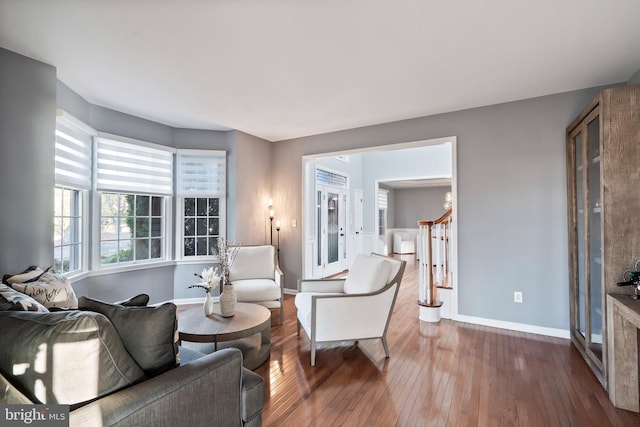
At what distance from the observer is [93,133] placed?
373cm

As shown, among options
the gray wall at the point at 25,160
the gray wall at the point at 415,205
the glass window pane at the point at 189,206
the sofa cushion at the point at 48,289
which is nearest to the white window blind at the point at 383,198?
the gray wall at the point at 415,205

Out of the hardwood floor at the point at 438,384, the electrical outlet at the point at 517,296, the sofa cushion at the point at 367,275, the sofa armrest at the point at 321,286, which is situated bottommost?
the hardwood floor at the point at 438,384

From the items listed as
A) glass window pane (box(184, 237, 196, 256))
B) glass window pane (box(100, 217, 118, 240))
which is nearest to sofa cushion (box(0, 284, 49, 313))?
glass window pane (box(100, 217, 118, 240))

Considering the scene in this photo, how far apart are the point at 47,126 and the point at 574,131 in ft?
16.0

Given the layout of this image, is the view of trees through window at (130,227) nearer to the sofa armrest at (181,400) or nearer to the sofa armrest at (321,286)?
the sofa armrest at (321,286)

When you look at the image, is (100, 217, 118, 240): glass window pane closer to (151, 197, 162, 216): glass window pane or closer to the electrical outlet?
(151, 197, 162, 216): glass window pane

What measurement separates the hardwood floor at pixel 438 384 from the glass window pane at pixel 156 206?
2608mm

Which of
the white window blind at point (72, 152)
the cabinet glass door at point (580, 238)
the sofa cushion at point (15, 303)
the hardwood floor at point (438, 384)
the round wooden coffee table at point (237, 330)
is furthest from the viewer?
the white window blind at point (72, 152)

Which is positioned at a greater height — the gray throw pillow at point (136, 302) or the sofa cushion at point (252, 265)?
the gray throw pillow at point (136, 302)

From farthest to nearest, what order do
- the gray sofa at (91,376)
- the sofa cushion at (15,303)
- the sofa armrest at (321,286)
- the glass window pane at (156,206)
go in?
the glass window pane at (156,206) → the sofa armrest at (321,286) → the sofa cushion at (15,303) → the gray sofa at (91,376)

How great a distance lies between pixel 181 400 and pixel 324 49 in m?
2.48

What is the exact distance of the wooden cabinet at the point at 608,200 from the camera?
7.31ft

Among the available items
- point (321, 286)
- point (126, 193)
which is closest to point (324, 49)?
point (321, 286)

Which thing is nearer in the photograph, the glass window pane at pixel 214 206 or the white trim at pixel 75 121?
the white trim at pixel 75 121
